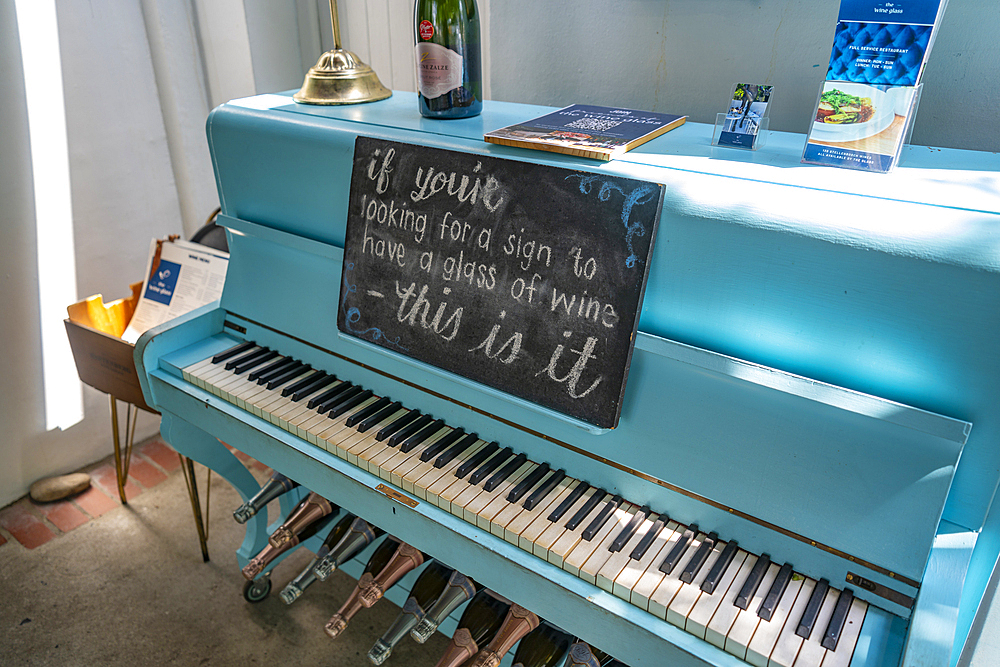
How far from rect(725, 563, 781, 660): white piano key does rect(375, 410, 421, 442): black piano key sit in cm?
82

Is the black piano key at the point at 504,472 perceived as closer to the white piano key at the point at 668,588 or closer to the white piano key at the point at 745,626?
the white piano key at the point at 668,588

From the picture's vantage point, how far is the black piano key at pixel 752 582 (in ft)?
3.54

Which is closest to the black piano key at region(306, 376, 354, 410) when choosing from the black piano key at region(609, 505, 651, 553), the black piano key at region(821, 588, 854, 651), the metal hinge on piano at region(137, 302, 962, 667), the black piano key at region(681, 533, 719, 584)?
the metal hinge on piano at region(137, 302, 962, 667)

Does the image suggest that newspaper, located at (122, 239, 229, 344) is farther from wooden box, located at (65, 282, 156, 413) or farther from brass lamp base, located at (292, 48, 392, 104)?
brass lamp base, located at (292, 48, 392, 104)

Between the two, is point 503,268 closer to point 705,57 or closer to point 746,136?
point 746,136

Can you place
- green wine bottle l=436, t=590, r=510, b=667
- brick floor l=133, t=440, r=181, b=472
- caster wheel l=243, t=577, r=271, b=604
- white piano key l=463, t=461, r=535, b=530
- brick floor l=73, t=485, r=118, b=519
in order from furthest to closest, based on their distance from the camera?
1. brick floor l=133, t=440, r=181, b=472
2. brick floor l=73, t=485, r=118, b=519
3. caster wheel l=243, t=577, r=271, b=604
4. green wine bottle l=436, t=590, r=510, b=667
5. white piano key l=463, t=461, r=535, b=530

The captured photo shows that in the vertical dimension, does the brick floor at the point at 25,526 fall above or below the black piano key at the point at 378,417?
below

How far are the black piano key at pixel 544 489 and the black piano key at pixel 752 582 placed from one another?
395 mm

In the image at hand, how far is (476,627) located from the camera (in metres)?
1.66

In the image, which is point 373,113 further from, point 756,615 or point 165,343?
point 756,615

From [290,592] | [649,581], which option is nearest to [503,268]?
[649,581]

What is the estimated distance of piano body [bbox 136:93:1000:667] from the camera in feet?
3.19

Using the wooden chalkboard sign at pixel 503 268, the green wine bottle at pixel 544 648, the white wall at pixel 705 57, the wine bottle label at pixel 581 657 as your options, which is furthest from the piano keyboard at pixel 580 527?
the white wall at pixel 705 57

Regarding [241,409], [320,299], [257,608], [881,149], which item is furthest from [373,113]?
[257,608]
